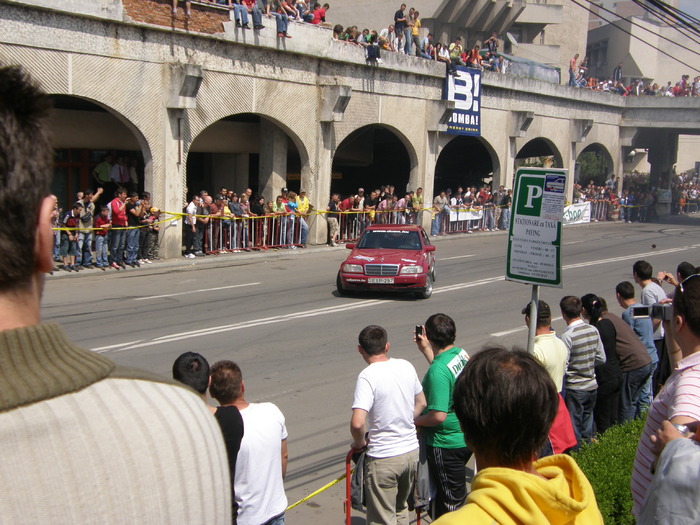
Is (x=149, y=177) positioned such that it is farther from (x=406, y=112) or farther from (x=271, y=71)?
(x=406, y=112)

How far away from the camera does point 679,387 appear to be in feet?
11.7

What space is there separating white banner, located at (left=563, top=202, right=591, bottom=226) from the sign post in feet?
111

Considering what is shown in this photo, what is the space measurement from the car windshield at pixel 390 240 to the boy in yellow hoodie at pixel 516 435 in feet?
50.5

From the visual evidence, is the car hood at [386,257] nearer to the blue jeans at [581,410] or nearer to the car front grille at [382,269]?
the car front grille at [382,269]

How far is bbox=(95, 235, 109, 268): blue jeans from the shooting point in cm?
1903

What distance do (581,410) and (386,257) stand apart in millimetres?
10095

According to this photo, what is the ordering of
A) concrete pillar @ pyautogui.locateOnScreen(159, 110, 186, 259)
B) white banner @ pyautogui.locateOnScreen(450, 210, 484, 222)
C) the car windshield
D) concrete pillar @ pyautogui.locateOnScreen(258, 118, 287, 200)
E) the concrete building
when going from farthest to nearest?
the concrete building < white banner @ pyautogui.locateOnScreen(450, 210, 484, 222) < concrete pillar @ pyautogui.locateOnScreen(258, 118, 287, 200) < concrete pillar @ pyautogui.locateOnScreen(159, 110, 186, 259) < the car windshield

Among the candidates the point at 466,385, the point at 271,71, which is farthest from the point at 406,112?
the point at 466,385

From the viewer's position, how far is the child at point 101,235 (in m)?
19.0

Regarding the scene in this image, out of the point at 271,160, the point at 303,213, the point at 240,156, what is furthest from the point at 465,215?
the point at 240,156

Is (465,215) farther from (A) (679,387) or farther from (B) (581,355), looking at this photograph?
(A) (679,387)

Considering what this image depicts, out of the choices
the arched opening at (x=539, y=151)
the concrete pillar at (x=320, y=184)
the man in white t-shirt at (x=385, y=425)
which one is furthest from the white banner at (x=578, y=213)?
the man in white t-shirt at (x=385, y=425)

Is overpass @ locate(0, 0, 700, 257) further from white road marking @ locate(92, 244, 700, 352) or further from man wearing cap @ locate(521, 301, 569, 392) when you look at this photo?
man wearing cap @ locate(521, 301, 569, 392)

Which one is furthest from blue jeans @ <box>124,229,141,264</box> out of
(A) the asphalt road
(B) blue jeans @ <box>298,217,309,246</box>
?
(B) blue jeans @ <box>298,217,309,246</box>
